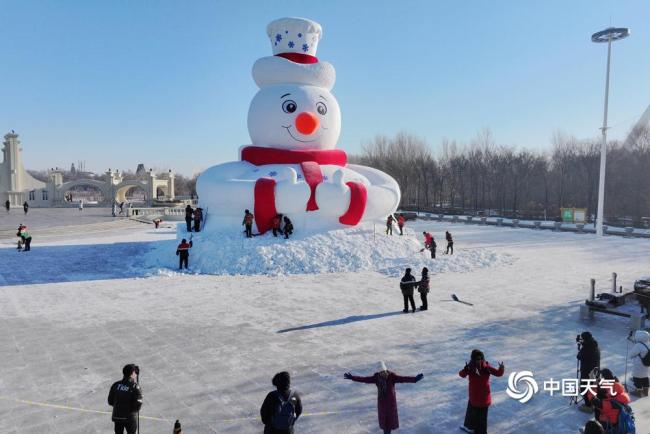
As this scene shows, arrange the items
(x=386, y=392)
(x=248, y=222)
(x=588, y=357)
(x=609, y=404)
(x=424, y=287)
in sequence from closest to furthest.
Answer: (x=609, y=404)
(x=386, y=392)
(x=588, y=357)
(x=424, y=287)
(x=248, y=222)

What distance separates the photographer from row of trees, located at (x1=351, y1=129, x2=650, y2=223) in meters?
41.3

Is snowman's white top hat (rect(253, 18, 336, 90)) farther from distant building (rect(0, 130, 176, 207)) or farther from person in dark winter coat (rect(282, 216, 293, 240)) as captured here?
distant building (rect(0, 130, 176, 207))

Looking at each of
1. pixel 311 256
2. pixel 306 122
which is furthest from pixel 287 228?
pixel 306 122

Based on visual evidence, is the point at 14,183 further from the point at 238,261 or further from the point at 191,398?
the point at 191,398

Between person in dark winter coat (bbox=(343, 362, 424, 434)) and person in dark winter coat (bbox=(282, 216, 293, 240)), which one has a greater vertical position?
person in dark winter coat (bbox=(282, 216, 293, 240))

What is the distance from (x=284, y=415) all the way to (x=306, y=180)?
42.7 ft

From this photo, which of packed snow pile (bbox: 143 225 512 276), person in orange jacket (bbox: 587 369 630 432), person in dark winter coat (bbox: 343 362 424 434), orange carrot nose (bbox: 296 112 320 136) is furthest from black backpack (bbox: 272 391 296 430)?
orange carrot nose (bbox: 296 112 320 136)

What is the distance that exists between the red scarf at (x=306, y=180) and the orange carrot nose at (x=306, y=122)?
83cm

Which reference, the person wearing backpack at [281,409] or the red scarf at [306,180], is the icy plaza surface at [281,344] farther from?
the red scarf at [306,180]

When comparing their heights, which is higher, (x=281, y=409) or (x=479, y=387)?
(x=281, y=409)

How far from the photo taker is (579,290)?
12.5 metres

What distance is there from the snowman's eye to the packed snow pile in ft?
15.8

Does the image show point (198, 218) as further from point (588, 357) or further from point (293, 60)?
point (588, 357)

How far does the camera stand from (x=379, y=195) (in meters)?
17.6
